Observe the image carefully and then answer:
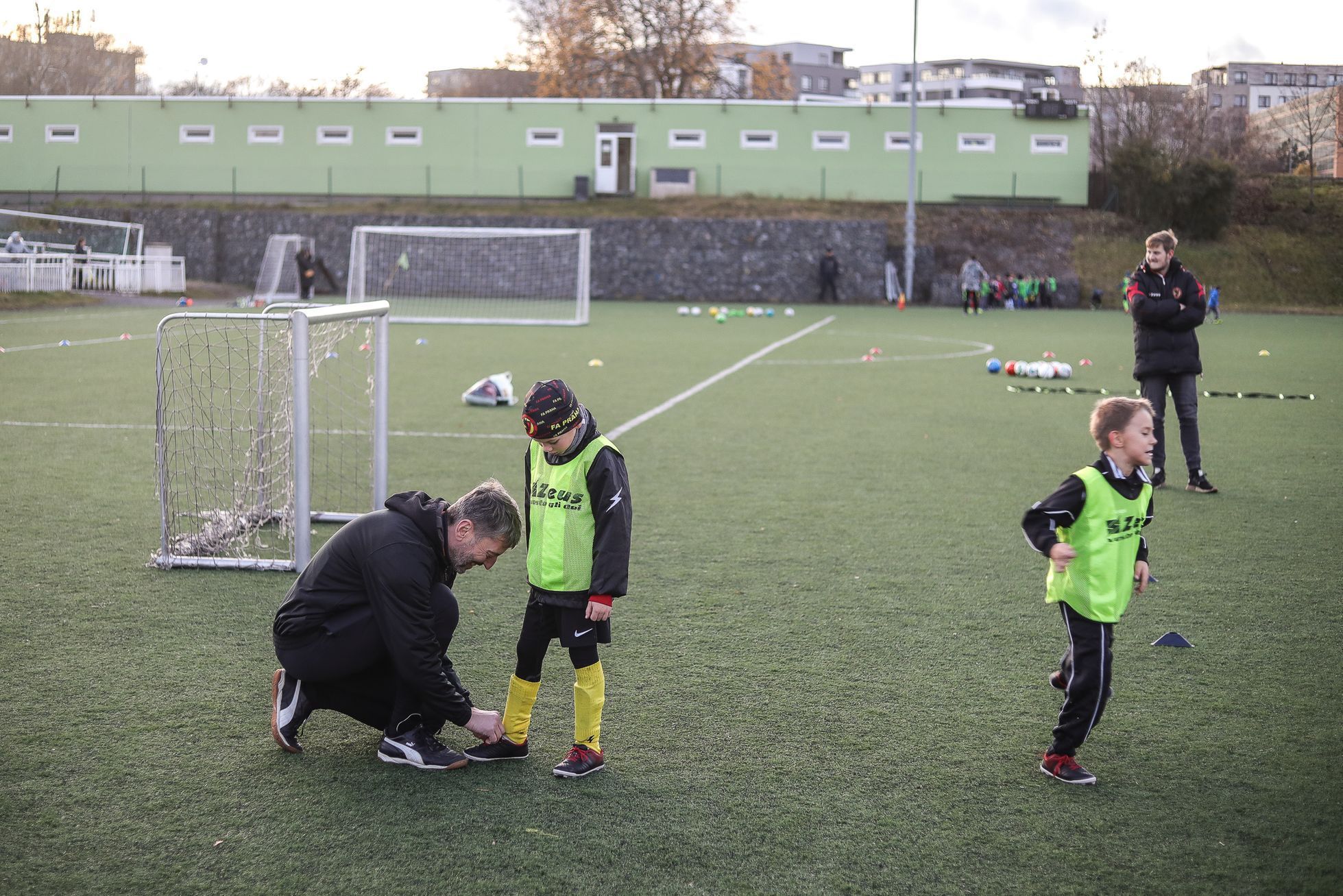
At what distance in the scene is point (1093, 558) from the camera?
3.94 m

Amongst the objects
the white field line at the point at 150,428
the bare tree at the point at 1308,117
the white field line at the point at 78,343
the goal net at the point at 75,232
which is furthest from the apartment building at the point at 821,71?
the white field line at the point at 150,428

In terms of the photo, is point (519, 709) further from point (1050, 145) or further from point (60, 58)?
point (60, 58)

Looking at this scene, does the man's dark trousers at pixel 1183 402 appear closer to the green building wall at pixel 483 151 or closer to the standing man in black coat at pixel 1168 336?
the standing man in black coat at pixel 1168 336

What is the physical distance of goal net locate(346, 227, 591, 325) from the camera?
1415 inches

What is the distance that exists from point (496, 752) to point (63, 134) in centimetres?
4571

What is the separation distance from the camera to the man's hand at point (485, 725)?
4074 millimetres

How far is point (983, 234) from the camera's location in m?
41.0

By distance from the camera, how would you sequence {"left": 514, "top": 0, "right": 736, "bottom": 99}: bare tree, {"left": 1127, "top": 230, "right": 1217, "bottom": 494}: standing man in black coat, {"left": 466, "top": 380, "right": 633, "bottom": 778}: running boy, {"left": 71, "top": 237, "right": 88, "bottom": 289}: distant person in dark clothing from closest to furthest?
{"left": 466, "top": 380, "right": 633, "bottom": 778}: running boy → {"left": 1127, "top": 230, "right": 1217, "bottom": 494}: standing man in black coat → {"left": 71, "top": 237, "right": 88, "bottom": 289}: distant person in dark clothing → {"left": 514, "top": 0, "right": 736, "bottom": 99}: bare tree

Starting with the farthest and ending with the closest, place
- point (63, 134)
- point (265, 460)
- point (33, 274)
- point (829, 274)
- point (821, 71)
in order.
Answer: point (821, 71) < point (63, 134) < point (829, 274) < point (33, 274) < point (265, 460)

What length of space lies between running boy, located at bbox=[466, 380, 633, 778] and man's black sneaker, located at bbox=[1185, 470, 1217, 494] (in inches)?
245

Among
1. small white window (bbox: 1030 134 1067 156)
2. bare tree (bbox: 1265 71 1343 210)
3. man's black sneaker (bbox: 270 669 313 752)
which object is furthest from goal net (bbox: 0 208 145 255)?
man's black sneaker (bbox: 270 669 313 752)

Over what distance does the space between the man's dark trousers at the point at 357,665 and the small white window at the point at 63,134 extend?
148 ft

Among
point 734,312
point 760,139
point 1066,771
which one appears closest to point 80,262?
point 734,312

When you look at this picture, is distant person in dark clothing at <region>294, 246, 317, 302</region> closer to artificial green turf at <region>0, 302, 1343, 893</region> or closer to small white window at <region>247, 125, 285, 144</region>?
small white window at <region>247, 125, 285, 144</region>
